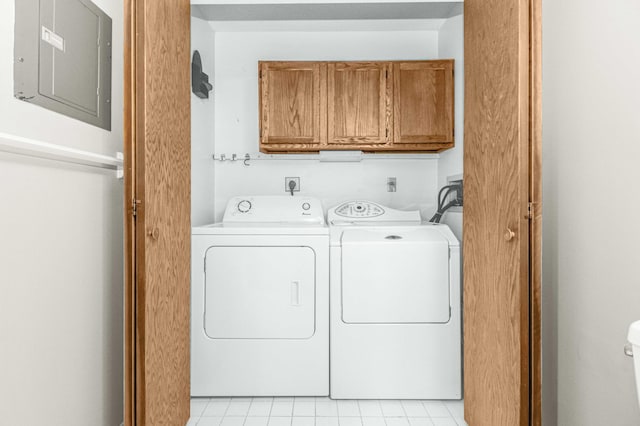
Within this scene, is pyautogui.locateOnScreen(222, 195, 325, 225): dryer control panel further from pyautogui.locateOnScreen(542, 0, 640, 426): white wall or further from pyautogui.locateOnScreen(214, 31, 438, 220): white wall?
pyautogui.locateOnScreen(542, 0, 640, 426): white wall

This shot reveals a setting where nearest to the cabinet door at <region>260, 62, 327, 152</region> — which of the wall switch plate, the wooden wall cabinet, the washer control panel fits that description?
the wooden wall cabinet

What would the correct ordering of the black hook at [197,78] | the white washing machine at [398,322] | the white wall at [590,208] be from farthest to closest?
1. the black hook at [197,78]
2. the white washing machine at [398,322]
3. the white wall at [590,208]

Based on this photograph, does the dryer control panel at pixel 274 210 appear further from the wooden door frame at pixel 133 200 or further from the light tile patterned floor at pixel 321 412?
the wooden door frame at pixel 133 200

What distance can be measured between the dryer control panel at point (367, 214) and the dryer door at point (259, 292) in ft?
2.14

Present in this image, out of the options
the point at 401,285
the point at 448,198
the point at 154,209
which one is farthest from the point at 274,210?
the point at 154,209

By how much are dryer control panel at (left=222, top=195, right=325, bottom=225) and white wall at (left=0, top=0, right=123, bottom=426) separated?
1127 mm

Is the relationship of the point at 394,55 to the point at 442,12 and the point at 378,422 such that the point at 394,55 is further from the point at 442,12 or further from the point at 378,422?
the point at 378,422

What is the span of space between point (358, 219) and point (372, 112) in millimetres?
707

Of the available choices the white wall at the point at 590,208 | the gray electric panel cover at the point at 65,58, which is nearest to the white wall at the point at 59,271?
the gray electric panel cover at the point at 65,58

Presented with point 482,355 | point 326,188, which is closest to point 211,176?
point 326,188

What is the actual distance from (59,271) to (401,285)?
152 centimetres

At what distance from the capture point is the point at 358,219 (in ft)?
8.91

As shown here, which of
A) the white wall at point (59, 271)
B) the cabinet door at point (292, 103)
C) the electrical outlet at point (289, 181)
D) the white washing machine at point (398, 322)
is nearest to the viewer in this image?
the white wall at point (59, 271)

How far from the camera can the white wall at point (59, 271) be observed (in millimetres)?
1013
